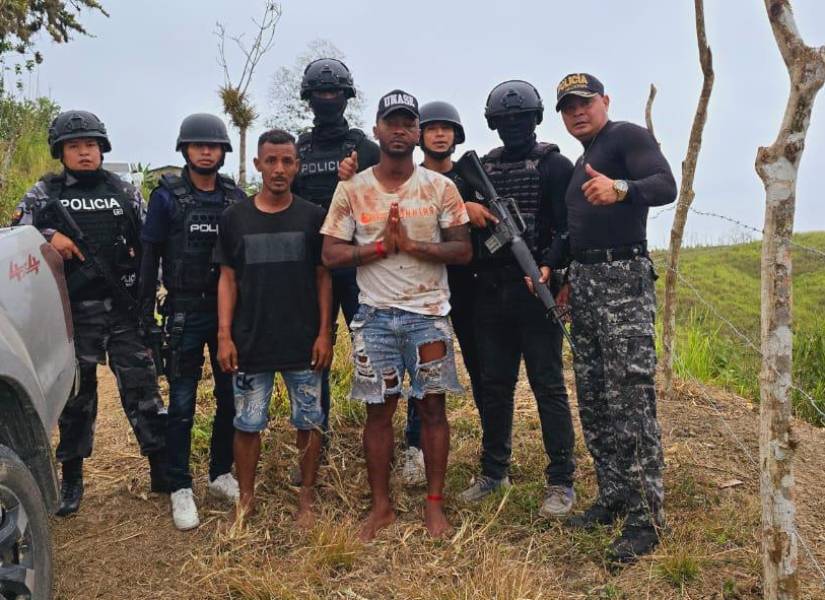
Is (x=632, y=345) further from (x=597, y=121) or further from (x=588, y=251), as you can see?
(x=597, y=121)

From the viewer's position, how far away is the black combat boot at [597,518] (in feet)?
12.2

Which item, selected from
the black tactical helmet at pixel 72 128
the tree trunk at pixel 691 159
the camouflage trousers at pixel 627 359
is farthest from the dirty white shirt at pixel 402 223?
the tree trunk at pixel 691 159

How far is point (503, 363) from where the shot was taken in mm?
3984

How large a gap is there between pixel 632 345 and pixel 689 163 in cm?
263

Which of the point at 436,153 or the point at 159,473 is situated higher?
the point at 436,153

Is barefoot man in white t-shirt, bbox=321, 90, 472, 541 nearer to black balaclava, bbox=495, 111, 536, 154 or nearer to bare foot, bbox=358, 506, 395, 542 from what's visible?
bare foot, bbox=358, 506, 395, 542

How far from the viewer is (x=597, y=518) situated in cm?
374

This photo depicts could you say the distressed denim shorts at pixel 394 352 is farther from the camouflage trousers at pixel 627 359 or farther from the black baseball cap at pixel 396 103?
the black baseball cap at pixel 396 103

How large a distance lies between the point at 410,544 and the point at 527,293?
1388mm

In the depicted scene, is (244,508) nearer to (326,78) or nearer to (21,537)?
(21,537)

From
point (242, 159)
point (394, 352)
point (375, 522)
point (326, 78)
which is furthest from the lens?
point (242, 159)

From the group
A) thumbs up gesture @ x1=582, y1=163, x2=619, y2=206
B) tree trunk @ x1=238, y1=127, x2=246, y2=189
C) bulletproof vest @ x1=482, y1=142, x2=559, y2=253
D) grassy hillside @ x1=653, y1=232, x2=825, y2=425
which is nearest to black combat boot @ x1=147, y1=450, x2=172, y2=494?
bulletproof vest @ x1=482, y1=142, x2=559, y2=253

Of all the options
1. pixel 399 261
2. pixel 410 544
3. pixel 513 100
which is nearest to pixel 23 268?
pixel 399 261

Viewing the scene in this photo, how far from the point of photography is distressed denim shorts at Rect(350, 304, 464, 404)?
11.7 feet
